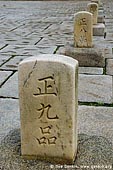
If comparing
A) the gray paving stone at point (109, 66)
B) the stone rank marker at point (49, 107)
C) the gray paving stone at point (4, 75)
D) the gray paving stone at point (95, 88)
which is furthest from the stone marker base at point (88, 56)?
the stone rank marker at point (49, 107)

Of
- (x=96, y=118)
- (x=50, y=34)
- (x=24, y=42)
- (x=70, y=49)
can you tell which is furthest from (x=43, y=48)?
(x=96, y=118)

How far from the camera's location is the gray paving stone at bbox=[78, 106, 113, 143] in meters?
2.87

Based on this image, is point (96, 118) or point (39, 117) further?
point (96, 118)

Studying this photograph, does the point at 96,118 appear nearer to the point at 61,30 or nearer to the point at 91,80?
the point at 91,80

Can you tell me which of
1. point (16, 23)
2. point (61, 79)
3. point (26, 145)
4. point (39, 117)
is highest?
point (61, 79)

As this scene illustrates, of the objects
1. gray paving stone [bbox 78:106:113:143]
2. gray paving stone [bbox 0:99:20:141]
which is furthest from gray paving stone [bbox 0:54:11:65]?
gray paving stone [bbox 78:106:113:143]

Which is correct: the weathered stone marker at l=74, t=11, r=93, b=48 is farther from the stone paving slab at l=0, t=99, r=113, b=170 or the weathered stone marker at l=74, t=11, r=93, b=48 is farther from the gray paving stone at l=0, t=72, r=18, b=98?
the stone paving slab at l=0, t=99, r=113, b=170

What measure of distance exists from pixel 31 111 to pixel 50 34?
581 centimetres

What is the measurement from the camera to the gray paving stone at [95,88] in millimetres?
3676

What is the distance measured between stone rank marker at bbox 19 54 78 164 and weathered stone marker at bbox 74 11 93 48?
279 cm

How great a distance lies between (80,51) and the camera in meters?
4.93

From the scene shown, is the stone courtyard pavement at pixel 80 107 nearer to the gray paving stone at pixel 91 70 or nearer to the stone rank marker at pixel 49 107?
the gray paving stone at pixel 91 70

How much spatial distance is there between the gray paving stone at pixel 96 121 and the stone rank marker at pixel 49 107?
0.59 metres

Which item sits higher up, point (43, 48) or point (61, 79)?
point (61, 79)
